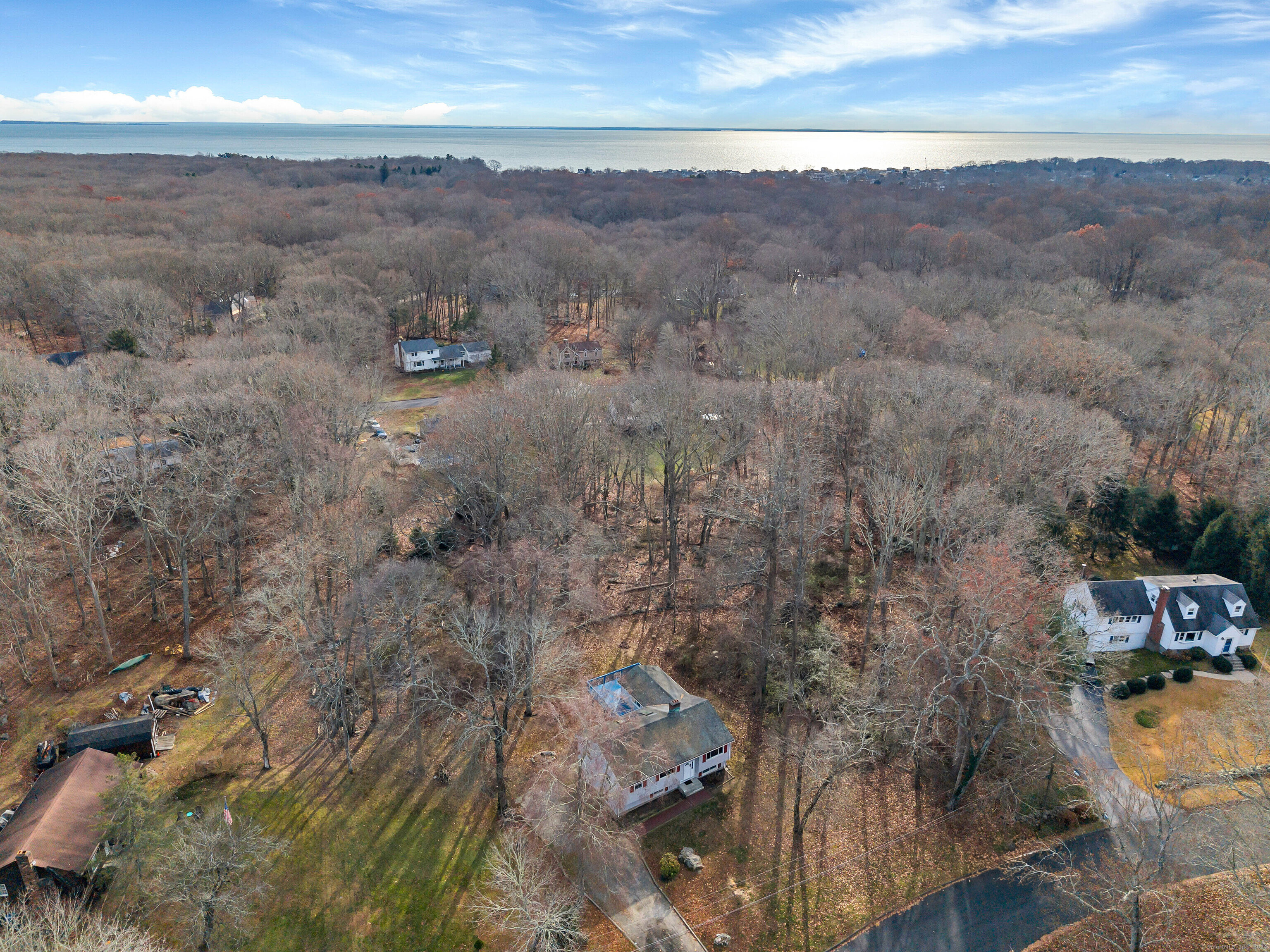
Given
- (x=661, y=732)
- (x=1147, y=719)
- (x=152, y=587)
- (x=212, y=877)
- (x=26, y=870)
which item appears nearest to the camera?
(x=212, y=877)

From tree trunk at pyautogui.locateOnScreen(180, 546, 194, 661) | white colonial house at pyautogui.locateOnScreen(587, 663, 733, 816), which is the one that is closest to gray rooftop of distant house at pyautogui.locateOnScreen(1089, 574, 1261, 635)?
white colonial house at pyautogui.locateOnScreen(587, 663, 733, 816)

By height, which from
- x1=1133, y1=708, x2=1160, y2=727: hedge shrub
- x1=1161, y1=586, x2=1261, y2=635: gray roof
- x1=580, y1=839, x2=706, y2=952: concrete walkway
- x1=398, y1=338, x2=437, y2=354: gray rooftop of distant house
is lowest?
x1=580, y1=839, x2=706, y2=952: concrete walkway

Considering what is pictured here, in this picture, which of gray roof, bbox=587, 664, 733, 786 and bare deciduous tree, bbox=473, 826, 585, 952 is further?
gray roof, bbox=587, 664, 733, 786

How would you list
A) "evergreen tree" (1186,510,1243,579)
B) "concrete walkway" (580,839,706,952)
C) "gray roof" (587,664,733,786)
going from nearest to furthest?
"concrete walkway" (580,839,706,952) → "gray roof" (587,664,733,786) → "evergreen tree" (1186,510,1243,579)

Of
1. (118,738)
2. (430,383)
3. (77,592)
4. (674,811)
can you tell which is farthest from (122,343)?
(674,811)

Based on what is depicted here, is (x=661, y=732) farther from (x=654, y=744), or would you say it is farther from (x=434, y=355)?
(x=434, y=355)

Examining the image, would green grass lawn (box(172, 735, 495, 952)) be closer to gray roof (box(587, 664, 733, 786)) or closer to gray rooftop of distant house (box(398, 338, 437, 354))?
gray roof (box(587, 664, 733, 786))
